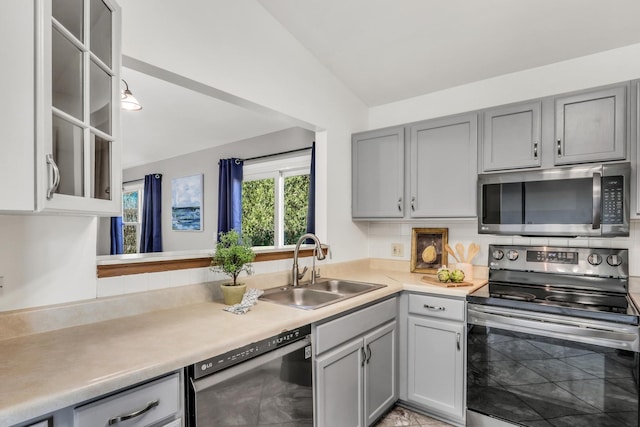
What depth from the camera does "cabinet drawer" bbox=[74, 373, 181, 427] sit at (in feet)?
3.08

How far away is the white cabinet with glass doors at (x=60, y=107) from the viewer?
0.85 meters

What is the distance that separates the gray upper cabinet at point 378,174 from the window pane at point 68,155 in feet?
6.78

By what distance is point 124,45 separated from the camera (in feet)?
4.92

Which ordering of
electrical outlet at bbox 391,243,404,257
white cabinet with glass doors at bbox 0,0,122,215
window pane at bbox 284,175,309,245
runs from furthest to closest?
window pane at bbox 284,175,309,245
electrical outlet at bbox 391,243,404,257
white cabinet with glass doors at bbox 0,0,122,215

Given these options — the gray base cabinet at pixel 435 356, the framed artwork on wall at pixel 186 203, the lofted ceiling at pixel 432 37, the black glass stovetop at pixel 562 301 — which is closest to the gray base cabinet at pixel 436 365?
the gray base cabinet at pixel 435 356

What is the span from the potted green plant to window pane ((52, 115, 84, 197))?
80cm

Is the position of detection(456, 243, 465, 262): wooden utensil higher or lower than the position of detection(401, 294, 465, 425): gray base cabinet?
higher

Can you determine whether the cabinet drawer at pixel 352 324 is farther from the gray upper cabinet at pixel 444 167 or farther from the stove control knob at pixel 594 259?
the stove control knob at pixel 594 259

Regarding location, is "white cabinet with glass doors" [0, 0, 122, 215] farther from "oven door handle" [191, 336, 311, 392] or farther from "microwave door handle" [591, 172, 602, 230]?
"microwave door handle" [591, 172, 602, 230]

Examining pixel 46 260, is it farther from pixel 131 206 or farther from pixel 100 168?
pixel 131 206

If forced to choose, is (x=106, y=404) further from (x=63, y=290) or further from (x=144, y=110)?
(x=144, y=110)

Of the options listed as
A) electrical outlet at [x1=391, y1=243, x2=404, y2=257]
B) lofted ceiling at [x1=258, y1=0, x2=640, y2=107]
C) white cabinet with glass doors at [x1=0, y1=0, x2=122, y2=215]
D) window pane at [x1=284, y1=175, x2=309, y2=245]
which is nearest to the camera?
white cabinet with glass doors at [x1=0, y1=0, x2=122, y2=215]

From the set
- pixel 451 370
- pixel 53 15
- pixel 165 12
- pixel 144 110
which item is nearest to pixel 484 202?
pixel 451 370

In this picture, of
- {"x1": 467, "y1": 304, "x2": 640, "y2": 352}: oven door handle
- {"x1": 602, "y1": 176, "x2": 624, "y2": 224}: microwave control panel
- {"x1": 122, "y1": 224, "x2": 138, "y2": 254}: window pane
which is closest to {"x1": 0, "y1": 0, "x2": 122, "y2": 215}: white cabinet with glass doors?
{"x1": 467, "y1": 304, "x2": 640, "y2": 352}: oven door handle
